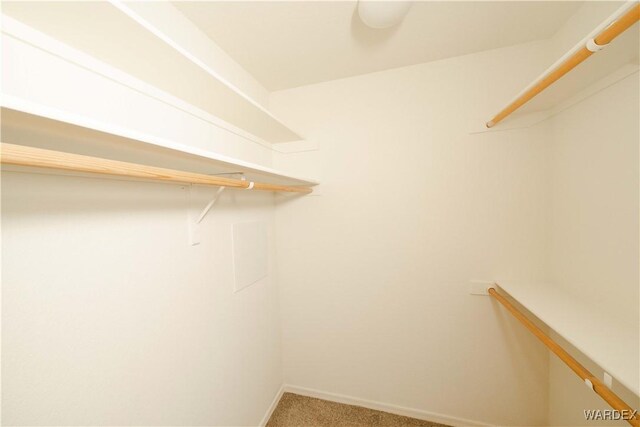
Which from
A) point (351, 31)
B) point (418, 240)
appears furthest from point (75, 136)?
point (418, 240)

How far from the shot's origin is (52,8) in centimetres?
54

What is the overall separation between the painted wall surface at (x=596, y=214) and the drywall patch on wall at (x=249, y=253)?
161 centimetres

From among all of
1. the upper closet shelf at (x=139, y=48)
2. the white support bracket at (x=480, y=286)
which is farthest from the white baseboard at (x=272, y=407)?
the upper closet shelf at (x=139, y=48)

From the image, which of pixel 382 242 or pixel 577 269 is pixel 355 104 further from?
pixel 577 269

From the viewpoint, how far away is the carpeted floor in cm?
158

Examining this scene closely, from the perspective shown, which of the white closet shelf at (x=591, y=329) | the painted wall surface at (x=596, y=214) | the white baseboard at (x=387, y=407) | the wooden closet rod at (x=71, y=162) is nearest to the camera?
the wooden closet rod at (x=71, y=162)

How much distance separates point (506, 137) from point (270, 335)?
2061mm

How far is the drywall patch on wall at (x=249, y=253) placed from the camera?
54.7 inches

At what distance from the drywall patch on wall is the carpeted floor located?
1.01 metres

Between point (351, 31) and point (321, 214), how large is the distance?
1.13m

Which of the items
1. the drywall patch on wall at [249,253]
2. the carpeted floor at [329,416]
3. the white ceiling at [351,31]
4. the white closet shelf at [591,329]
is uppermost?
the white ceiling at [351,31]

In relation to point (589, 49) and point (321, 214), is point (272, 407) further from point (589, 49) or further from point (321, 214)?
point (589, 49)

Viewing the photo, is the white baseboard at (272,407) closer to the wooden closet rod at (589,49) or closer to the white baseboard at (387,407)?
the white baseboard at (387,407)

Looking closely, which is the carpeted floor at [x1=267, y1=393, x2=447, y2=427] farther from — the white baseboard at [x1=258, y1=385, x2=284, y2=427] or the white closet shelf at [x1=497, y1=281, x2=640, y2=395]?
the white closet shelf at [x1=497, y1=281, x2=640, y2=395]
